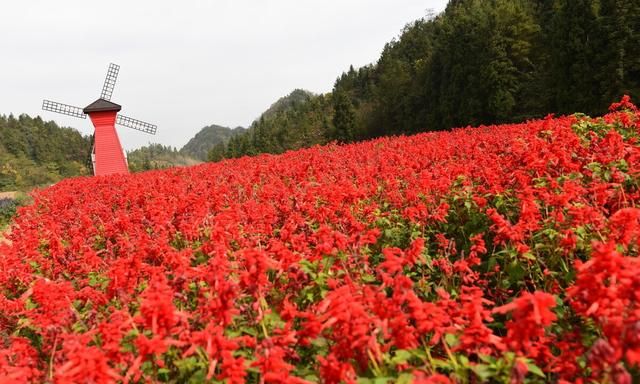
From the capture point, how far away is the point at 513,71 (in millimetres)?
39125

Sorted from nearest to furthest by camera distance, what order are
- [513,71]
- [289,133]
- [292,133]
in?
[513,71] → [292,133] → [289,133]

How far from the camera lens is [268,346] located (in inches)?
89.6

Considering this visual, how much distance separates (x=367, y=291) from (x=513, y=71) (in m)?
42.3

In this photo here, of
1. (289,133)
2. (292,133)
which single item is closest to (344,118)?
(292,133)

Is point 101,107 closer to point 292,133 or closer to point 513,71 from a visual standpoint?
point 513,71

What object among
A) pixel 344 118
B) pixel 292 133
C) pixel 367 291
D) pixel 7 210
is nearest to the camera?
pixel 367 291

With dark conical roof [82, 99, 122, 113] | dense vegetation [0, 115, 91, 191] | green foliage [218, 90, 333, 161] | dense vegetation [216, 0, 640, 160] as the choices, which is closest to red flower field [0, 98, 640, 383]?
dense vegetation [216, 0, 640, 160]

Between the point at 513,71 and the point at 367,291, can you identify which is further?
the point at 513,71

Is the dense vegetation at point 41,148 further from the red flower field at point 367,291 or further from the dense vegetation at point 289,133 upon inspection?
A: the red flower field at point 367,291

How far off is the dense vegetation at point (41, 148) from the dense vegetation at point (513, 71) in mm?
84135

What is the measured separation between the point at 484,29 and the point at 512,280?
142 feet

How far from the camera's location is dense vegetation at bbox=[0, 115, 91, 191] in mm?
112750

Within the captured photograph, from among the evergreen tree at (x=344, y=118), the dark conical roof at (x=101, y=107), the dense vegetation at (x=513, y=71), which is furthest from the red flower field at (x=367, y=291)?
the evergreen tree at (x=344, y=118)

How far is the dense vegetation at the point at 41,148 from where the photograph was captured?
370ft
